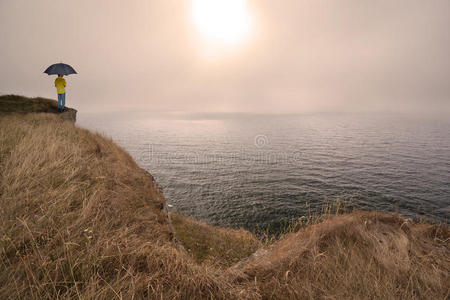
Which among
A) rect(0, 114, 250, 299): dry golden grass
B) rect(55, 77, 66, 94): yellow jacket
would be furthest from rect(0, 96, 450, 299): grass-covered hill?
rect(55, 77, 66, 94): yellow jacket

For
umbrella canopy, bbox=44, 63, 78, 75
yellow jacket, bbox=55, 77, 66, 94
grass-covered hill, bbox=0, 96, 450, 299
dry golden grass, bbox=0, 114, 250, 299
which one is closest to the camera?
dry golden grass, bbox=0, 114, 250, 299

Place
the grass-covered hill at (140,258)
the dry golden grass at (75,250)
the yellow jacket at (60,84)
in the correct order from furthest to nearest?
the yellow jacket at (60,84) → the grass-covered hill at (140,258) → the dry golden grass at (75,250)

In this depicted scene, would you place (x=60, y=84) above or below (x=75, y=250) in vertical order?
above

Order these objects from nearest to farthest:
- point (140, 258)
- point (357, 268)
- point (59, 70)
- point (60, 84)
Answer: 1. point (140, 258)
2. point (357, 268)
3. point (59, 70)
4. point (60, 84)

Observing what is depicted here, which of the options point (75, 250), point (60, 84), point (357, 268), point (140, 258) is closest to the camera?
point (75, 250)

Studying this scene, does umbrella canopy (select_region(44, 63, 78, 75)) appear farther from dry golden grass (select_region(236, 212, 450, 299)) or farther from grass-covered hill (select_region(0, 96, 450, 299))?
dry golden grass (select_region(236, 212, 450, 299))

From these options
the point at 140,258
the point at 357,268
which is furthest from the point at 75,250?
the point at 357,268

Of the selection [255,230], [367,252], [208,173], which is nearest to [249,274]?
[367,252]

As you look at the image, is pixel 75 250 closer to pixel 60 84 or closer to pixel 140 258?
pixel 140 258

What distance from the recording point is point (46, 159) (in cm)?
510

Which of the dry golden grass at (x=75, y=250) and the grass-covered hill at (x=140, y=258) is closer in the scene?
the dry golden grass at (x=75, y=250)

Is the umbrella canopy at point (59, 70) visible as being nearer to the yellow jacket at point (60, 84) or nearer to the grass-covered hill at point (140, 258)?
the yellow jacket at point (60, 84)

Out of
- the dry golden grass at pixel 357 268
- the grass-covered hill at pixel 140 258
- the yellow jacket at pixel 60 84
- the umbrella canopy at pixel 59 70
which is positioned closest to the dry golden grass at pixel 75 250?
the grass-covered hill at pixel 140 258

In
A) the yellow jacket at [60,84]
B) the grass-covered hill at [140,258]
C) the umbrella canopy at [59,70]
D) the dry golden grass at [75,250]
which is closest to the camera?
the dry golden grass at [75,250]
